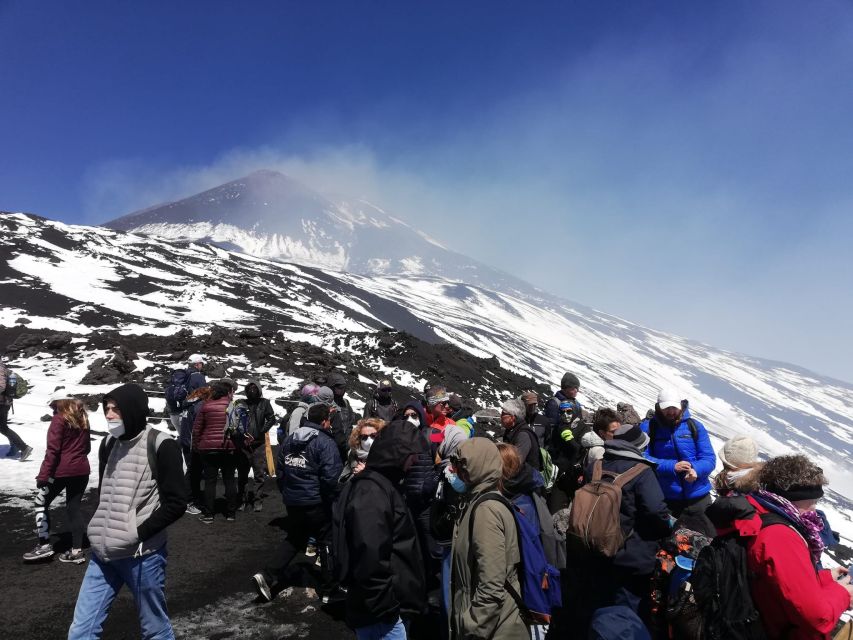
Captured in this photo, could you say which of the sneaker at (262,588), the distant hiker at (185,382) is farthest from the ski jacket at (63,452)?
the distant hiker at (185,382)

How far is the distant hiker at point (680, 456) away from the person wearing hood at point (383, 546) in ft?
8.37

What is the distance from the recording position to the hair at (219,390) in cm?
748

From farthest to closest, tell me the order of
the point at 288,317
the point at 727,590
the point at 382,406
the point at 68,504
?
the point at 288,317 < the point at 382,406 < the point at 68,504 < the point at 727,590

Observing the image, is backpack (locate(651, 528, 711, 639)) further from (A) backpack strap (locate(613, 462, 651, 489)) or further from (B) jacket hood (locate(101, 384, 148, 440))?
(B) jacket hood (locate(101, 384, 148, 440))

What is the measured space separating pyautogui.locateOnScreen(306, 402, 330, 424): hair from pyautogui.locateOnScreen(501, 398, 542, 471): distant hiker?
1966 millimetres

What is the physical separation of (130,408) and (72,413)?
3031mm

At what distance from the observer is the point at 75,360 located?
18641mm

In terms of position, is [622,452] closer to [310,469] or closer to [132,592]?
[310,469]

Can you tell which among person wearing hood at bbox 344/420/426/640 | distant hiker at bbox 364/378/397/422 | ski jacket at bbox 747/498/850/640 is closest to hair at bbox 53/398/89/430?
distant hiker at bbox 364/378/397/422

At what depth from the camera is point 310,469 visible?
5.17 m

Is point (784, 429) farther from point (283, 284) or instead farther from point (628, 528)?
point (628, 528)

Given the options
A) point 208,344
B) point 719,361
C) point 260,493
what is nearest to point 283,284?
point 208,344

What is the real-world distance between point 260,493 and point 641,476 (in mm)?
7480

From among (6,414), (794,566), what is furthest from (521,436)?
(6,414)
